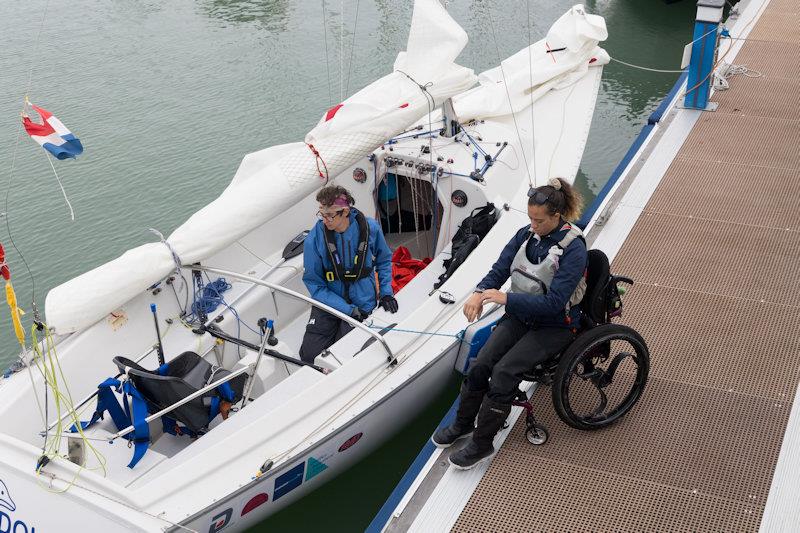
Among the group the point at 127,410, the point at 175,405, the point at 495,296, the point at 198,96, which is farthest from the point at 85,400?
the point at 198,96

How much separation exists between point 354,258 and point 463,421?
1425mm

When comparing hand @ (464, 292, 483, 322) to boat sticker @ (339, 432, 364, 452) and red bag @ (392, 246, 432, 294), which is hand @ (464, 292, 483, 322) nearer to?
boat sticker @ (339, 432, 364, 452)

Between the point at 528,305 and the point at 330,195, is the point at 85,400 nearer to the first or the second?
the point at 330,195

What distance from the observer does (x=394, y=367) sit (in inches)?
184

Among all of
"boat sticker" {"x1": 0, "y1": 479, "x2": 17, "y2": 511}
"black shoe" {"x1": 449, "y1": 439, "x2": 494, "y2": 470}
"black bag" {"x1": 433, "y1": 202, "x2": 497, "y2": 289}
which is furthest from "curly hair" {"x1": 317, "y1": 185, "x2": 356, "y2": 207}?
"boat sticker" {"x1": 0, "y1": 479, "x2": 17, "y2": 511}

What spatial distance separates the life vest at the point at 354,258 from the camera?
4.89 m

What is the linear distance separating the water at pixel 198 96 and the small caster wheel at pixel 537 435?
1.42 m

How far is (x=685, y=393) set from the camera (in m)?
4.20

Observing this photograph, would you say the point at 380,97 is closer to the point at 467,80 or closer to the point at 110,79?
the point at 467,80

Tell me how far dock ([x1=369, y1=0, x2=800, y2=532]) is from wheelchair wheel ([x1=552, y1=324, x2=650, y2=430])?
0.11 m

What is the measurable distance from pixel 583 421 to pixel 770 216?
111 inches

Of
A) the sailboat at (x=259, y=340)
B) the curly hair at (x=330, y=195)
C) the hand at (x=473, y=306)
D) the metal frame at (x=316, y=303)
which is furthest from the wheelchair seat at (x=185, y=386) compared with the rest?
the hand at (x=473, y=306)

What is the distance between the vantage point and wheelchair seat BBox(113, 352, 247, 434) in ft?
13.8

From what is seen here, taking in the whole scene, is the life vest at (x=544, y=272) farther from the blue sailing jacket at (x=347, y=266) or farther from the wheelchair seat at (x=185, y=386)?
the wheelchair seat at (x=185, y=386)
